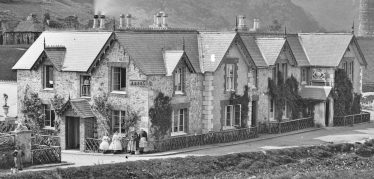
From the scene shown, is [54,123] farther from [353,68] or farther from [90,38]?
[353,68]

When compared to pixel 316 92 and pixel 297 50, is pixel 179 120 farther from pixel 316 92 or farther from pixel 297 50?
pixel 297 50

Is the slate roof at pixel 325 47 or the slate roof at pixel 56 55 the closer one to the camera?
the slate roof at pixel 56 55

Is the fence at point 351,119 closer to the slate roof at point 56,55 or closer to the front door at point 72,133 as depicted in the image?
the front door at point 72,133

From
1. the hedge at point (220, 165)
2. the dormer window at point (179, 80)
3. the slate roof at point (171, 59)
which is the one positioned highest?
the slate roof at point (171, 59)

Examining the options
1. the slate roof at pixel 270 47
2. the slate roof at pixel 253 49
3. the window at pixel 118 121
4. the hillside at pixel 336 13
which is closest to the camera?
the window at pixel 118 121

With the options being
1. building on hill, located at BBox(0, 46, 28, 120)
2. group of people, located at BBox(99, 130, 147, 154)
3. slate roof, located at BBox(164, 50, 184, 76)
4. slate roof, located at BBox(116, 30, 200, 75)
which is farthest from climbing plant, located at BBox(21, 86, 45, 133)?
slate roof, located at BBox(164, 50, 184, 76)

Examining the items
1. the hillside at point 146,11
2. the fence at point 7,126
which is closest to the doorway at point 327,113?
the fence at point 7,126

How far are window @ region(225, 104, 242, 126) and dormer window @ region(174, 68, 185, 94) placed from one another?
14.5 ft

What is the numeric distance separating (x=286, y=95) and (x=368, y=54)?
38844 millimetres

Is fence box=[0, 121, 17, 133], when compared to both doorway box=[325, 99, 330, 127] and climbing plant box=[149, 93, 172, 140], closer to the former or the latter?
climbing plant box=[149, 93, 172, 140]

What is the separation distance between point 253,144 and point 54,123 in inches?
451

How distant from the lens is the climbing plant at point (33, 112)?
4847 centimetres

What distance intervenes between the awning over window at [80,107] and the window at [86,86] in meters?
0.62

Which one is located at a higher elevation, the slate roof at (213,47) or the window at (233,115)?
the slate roof at (213,47)
